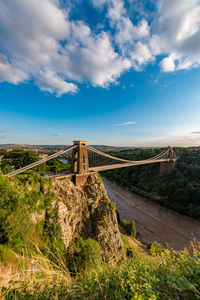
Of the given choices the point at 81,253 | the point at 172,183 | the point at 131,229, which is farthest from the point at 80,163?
the point at 172,183

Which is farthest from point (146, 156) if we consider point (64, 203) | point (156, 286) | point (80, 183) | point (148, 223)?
A: point (156, 286)

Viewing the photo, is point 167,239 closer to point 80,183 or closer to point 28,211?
point 80,183

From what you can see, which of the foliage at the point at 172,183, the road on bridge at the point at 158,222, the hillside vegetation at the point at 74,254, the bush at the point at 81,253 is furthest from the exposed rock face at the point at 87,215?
the foliage at the point at 172,183

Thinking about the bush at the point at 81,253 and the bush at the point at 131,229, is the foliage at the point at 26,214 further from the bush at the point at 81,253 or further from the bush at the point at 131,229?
the bush at the point at 131,229

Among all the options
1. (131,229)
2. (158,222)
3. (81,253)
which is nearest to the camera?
(81,253)

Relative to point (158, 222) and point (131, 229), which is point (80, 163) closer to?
point (131, 229)
